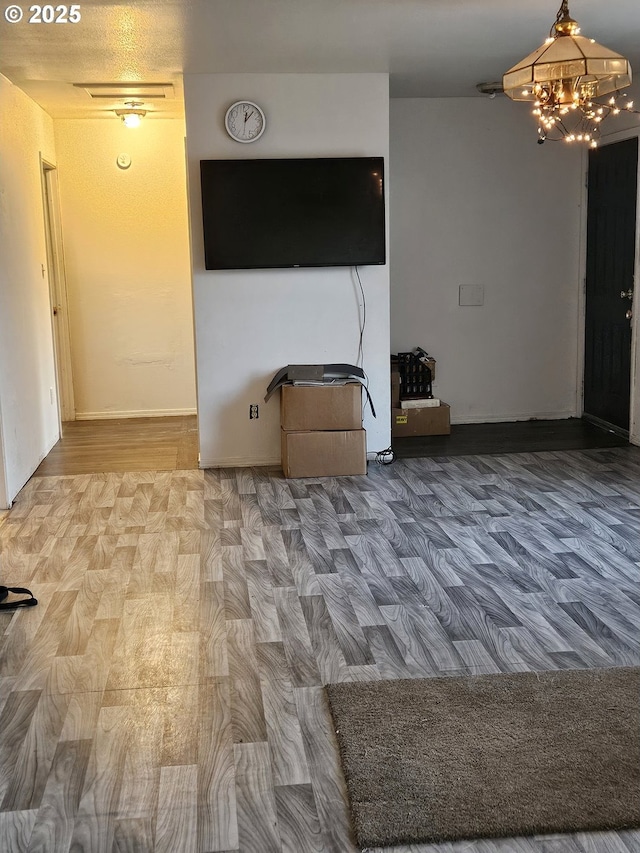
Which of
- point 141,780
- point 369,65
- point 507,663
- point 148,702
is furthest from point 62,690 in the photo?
point 369,65

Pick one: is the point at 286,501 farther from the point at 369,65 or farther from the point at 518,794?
the point at 518,794

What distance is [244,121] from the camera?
18.8ft

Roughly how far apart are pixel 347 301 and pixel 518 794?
4.07 metres

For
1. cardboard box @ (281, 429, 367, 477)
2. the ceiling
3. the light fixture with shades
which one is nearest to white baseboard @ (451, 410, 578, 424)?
cardboard box @ (281, 429, 367, 477)

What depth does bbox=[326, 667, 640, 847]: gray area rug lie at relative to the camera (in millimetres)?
2295

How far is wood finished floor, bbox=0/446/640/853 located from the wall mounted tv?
141cm

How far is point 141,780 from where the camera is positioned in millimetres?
2508

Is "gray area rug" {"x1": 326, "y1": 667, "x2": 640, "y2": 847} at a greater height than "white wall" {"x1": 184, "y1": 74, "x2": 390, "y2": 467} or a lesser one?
lesser

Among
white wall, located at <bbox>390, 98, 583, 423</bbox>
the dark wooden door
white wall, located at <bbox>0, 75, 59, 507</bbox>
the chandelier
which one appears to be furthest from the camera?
white wall, located at <bbox>390, 98, 583, 423</bbox>

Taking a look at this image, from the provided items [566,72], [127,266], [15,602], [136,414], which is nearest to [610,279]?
[566,72]

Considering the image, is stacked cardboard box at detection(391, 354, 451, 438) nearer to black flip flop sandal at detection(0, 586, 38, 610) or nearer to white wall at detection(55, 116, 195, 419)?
white wall at detection(55, 116, 195, 419)

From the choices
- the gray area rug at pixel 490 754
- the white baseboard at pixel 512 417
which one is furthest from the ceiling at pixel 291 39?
the gray area rug at pixel 490 754

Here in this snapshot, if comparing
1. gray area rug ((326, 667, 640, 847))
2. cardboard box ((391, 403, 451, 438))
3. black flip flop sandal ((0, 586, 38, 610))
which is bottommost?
gray area rug ((326, 667, 640, 847))

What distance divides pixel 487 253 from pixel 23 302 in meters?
3.53
